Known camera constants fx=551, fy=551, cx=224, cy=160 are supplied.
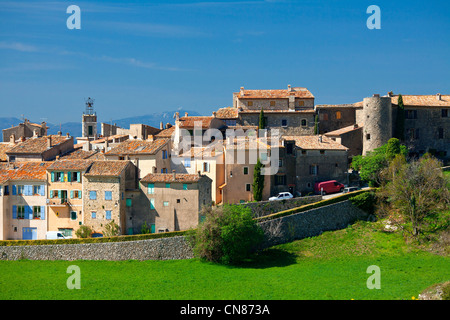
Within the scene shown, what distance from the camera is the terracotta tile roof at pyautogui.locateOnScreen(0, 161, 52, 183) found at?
5244 cm

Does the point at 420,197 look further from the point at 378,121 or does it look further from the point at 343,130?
the point at 343,130

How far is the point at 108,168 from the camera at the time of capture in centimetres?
5009

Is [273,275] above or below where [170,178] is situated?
below

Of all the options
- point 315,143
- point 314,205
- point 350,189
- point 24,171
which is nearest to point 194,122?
point 315,143

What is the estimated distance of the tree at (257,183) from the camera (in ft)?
175

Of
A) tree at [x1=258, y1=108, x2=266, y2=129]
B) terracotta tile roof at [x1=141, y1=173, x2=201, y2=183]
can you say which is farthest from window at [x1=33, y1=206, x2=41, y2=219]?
tree at [x1=258, y1=108, x2=266, y2=129]

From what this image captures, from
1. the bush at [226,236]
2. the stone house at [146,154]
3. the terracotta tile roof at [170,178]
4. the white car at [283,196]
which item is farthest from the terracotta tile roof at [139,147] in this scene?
the white car at [283,196]

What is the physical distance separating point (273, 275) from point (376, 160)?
66.6ft

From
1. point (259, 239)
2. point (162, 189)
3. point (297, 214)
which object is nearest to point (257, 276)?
point (259, 239)

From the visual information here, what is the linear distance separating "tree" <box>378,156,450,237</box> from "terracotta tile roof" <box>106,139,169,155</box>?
22.5m

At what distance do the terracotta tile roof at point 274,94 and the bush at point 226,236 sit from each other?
88.3ft

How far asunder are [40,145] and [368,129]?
1447 inches

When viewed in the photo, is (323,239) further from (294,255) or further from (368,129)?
(368,129)

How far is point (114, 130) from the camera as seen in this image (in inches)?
3686
